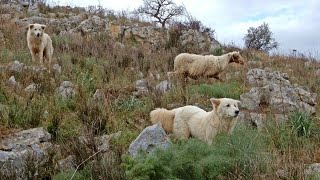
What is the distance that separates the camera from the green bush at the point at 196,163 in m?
4.63

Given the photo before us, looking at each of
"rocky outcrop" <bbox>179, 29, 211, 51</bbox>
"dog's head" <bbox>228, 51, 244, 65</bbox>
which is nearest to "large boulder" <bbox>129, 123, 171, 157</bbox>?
"dog's head" <bbox>228, 51, 244, 65</bbox>

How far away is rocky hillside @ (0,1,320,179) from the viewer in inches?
198

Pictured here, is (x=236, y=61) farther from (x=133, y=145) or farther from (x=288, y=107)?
(x=133, y=145)

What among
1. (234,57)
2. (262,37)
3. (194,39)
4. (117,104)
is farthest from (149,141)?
(262,37)

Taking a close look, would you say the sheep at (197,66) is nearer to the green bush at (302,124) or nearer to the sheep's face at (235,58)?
the sheep's face at (235,58)

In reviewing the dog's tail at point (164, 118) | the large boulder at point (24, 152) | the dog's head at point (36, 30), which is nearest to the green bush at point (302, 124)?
the dog's tail at point (164, 118)

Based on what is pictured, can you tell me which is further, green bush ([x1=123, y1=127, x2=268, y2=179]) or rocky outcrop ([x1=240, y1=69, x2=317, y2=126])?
rocky outcrop ([x1=240, y1=69, x2=317, y2=126])

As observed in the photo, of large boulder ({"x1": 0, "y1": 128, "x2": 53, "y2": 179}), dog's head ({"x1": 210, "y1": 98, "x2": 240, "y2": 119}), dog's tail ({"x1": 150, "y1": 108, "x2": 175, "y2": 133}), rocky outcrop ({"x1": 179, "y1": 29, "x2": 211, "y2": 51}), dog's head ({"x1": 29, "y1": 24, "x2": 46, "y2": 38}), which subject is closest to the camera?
large boulder ({"x1": 0, "y1": 128, "x2": 53, "y2": 179})

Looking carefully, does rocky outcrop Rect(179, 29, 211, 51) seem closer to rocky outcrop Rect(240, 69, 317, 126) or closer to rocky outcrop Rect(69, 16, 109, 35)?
rocky outcrop Rect(69, 16, 109, 35)

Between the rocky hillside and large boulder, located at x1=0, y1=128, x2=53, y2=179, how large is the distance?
0.5 inches

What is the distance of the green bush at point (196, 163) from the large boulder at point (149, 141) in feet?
1.26

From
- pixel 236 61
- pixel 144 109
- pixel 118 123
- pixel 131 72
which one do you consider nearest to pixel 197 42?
pixel 236 61

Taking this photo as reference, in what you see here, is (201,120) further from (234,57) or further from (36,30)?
(36,30)

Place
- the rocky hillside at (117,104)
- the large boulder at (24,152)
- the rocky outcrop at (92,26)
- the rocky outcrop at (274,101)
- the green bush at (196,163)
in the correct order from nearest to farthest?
the green bush at (196,163) < the large boulder at (24,152) < the rocky hillside at (117,104) < the rocky outcrop at (274,101) < the rocky outcrop at (92,26)
